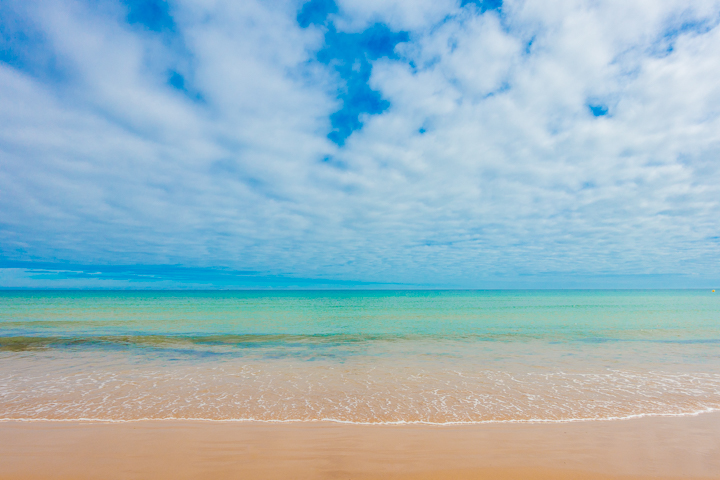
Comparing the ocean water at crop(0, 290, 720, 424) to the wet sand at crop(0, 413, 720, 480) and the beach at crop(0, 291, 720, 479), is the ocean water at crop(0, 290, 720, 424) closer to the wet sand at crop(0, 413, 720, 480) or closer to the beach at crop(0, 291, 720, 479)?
the beach at crop(0, 291, 720, 479)

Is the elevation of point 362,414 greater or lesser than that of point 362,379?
lesser

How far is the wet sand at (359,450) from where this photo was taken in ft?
17.4

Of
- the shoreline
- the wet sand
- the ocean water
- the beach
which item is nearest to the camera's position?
the wet sand

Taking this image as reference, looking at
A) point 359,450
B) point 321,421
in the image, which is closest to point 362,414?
point 321,421

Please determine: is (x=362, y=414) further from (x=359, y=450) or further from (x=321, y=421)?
(x=359, y=450)

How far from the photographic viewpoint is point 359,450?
6.01 meters

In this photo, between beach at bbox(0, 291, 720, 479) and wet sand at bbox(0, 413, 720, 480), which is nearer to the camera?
wet sand at bbox(0, 413, 720, 480)

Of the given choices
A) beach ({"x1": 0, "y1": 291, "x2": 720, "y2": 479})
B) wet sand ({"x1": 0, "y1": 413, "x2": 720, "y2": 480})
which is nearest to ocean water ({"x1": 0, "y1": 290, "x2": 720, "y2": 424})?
beach ({"x1": 0, "y1": 291, "x2": 720, "y2": 479})

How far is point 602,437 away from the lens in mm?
6547

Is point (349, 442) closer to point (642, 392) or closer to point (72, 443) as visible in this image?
point (72, 443)

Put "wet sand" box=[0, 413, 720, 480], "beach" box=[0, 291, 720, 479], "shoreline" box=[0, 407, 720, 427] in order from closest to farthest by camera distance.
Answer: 1. "wet sand" box=[0, 413, 720, 480]
2. "beach" box=[0, 291, 720, 479]
3. "shoreline" box=[0, 407, 720, 427]

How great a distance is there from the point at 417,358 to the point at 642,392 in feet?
24.1

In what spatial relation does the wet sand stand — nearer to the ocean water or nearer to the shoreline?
the shoreline

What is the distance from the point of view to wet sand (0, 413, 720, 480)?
531 cm
